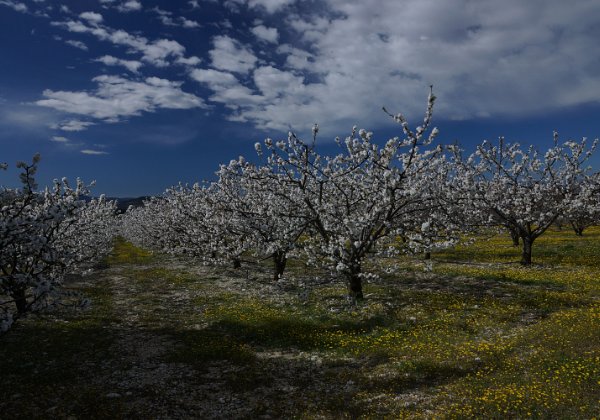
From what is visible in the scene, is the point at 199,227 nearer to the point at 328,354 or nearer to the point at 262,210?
the point at 262,210

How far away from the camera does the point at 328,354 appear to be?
16062 millimetres

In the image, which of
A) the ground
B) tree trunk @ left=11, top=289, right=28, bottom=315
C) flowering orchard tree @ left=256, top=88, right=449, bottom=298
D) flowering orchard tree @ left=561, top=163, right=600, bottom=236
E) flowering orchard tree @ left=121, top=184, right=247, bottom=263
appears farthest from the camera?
flowering orchard tree @ left=121, top=184, right=247, bottom=263

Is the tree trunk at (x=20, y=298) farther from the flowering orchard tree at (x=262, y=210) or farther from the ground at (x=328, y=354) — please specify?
the flowering orchard tree at (x=262, y=210)

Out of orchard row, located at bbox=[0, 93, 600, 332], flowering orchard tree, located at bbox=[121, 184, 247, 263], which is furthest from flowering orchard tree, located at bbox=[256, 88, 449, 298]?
flowering orchard tree, located at bbox=[121, 184, 247, 263]

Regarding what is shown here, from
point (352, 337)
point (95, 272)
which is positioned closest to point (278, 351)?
point (352, 337)

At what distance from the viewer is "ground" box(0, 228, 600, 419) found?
38.9ft

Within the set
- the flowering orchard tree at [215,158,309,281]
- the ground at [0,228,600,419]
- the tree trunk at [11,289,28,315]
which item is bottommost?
the ground at [0,228,600,419]

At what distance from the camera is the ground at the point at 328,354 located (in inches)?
467

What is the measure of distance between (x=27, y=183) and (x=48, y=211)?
3.65 ft

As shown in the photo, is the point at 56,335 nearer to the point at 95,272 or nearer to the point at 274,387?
the point at 274,387

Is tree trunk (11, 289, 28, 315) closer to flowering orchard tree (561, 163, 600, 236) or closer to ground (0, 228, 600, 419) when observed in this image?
ground (0, 228, 600, 419)

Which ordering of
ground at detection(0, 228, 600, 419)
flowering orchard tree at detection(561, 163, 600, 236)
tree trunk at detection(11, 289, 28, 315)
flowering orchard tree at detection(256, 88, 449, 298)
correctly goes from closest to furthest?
1. ground at detection(0, 228, 600, 419)
2. tree trunk at detection(11, 289, 28, 315)
3. flowering orchard tree at detection(256, 88, 449, 298)
4. flowering orchard tree at detection(561, 163, 600, 236)

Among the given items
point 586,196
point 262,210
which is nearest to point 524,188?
point 586,196

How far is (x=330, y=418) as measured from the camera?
11258mm
